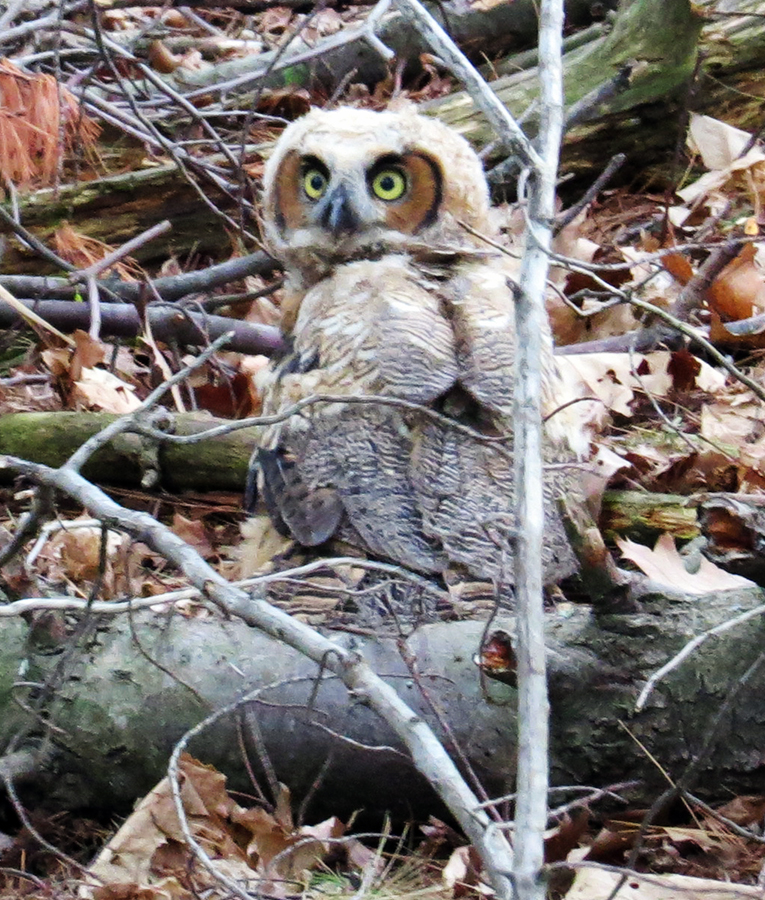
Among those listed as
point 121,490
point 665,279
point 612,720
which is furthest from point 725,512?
point 665,279

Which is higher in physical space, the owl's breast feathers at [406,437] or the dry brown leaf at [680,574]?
the owl's breast feathers at [406,437]

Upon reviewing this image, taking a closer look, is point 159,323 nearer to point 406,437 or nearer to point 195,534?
point 195,534

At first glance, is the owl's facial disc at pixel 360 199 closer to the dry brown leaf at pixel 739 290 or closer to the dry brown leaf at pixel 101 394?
the dry brown leaf at pixel 101 394

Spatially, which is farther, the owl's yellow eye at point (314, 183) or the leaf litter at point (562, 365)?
the owl's yellow eye at point (314, 183)

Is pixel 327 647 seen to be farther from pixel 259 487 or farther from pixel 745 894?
pixel 259 487

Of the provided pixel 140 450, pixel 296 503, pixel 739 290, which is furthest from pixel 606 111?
pixel 296 503

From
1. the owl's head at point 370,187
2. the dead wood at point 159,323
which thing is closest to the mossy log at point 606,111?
the dead wood at point 159,323
